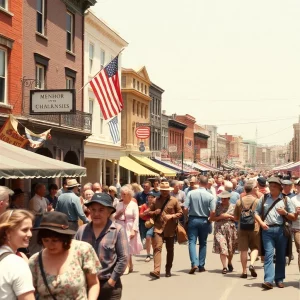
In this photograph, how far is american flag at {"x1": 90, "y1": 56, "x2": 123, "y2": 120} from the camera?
20.6 meters

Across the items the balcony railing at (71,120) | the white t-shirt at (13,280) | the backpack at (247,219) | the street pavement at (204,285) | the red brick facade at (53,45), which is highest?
the red brick facade at (53,45)

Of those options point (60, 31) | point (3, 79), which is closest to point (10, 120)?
point (3, 79)

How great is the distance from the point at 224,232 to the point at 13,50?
484 inches

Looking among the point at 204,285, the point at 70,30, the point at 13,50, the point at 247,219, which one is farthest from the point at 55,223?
the point at 70,30

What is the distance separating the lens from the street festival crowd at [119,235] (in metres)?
4.23

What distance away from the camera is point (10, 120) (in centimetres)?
1642

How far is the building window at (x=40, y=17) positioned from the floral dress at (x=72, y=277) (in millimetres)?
20176

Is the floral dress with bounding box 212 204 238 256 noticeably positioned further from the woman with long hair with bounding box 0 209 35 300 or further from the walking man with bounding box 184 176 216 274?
the woman with long hair with bounding box 0 209 35 300

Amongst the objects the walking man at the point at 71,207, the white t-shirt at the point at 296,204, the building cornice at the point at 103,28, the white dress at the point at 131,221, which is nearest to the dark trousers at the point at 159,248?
the white dress at the point at 131,221

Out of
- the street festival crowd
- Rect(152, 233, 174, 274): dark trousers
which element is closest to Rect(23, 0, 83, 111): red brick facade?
the street festival crowd

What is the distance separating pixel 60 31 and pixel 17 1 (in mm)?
4850

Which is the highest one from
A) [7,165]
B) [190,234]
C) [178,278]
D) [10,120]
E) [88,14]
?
[88,14]

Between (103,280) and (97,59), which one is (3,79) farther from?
(103,280)

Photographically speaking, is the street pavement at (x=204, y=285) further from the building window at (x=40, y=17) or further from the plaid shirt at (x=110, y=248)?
the building window at (x=40, y=17)
